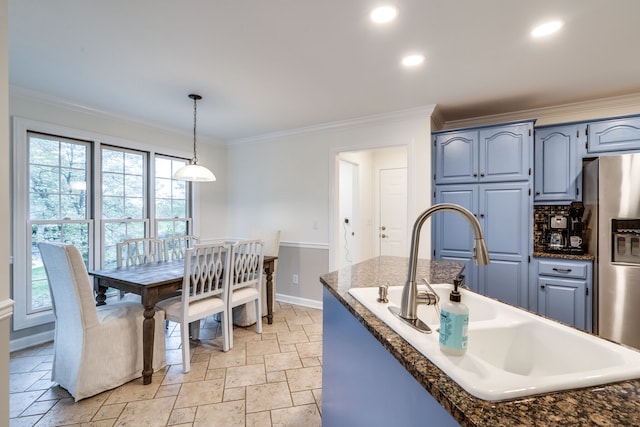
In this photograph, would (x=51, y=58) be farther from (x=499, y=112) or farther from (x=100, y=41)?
(x=499, y=112)

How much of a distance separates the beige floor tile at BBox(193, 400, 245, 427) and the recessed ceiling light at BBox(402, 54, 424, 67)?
105 inches

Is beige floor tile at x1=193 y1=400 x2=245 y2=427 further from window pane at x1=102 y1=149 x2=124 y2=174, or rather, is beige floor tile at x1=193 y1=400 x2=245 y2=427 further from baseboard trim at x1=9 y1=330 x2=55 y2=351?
window pane at x1=102 y1=149 x2=124 y2=174

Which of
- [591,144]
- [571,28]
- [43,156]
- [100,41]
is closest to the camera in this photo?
[571,28]

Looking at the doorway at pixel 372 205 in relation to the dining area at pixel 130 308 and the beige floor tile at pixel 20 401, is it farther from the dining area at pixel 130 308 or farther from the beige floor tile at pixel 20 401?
the beige floor tile at pixel 20 401

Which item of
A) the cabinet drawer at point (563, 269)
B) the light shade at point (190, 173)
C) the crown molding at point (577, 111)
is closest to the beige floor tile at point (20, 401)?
Result: the light shade at point (190, 173)

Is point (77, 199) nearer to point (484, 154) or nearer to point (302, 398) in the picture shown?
point (302, 398)

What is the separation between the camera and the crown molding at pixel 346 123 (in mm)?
3139

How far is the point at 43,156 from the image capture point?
9.46ft

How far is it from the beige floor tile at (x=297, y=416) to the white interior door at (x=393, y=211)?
310cm

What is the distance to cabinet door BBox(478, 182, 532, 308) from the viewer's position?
→ 9.18 ft

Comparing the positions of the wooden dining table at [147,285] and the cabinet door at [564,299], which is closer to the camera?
the wooden dining table at [147,285]

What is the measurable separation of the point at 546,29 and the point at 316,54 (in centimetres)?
142

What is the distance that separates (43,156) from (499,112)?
474 cm

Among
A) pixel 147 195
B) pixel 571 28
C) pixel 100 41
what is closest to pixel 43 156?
pixel 147 195
